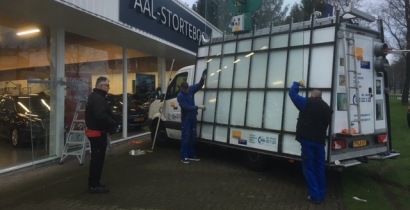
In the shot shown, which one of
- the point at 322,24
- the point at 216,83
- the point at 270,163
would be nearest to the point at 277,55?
the point at 322,24

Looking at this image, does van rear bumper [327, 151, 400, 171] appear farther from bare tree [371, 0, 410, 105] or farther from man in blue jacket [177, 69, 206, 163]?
bare tree [371, 0, 410, 105]

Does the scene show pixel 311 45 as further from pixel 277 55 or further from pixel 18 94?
pixel 18 94

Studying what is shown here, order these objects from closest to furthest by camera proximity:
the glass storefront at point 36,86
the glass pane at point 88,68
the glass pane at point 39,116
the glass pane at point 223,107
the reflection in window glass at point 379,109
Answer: the reflection in window glass at point 379,109
the glass pane at point 223,107
the glass pane at point 39,116
the glass storefront at point 36,86
the glass pane at point 88,68

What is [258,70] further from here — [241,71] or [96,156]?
[96,156]

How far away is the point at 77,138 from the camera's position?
25.5 feet

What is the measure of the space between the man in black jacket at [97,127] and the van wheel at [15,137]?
3.74 m

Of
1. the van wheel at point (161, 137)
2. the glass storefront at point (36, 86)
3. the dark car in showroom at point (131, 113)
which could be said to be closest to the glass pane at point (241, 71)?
the van wheel at point (161, 137)

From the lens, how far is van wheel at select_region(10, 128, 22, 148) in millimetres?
8148

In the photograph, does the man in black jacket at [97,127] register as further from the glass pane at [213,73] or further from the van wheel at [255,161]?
the van wheel at [255,161]

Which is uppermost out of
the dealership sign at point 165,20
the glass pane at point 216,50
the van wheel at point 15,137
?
the dealership sign at point 165,20

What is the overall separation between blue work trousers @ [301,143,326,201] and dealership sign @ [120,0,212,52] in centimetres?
390

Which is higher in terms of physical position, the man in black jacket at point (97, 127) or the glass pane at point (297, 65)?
the glass pane at point (297, 65)

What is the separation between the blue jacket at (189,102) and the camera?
738cm

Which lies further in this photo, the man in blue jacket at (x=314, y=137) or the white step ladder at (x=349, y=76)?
the white step ladder at (x=349, y=76)
